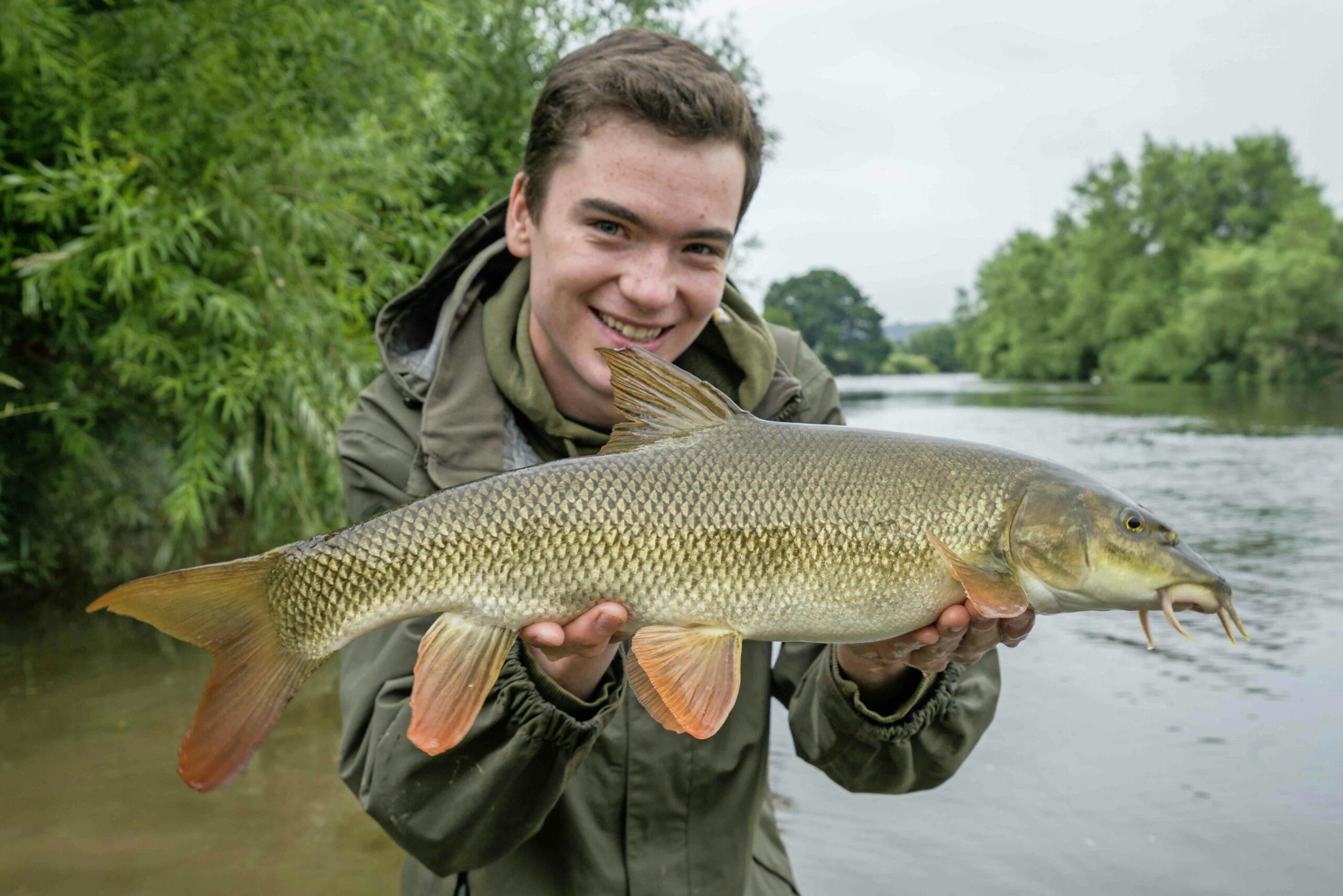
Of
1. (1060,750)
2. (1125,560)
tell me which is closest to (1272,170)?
(1060,750)

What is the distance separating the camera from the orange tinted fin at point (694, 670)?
1.79m

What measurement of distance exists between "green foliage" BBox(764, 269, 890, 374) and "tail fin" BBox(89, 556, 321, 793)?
46859 mm

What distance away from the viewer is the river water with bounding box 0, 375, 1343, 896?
12.4 ft

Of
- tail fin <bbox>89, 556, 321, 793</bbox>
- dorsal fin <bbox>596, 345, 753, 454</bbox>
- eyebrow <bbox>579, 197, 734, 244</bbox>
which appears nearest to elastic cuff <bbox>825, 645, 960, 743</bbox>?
dorsal fin <bbox>596, 345, 753, 454</bbox>

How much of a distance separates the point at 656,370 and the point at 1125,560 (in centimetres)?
91

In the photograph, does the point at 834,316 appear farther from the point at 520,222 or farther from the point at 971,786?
the point at 520,222

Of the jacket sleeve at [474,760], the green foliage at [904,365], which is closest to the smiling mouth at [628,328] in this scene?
the jacket sleeve at [474,760]

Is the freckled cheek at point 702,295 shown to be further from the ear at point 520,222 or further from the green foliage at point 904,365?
the green foliage at point 904,365

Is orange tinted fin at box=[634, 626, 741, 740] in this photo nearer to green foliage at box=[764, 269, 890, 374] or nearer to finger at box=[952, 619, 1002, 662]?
finger at box=[952, 619, 1002, 662]

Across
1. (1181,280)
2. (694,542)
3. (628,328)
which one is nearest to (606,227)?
(628,328)

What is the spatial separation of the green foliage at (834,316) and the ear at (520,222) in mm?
45847

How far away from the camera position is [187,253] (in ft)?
15.3

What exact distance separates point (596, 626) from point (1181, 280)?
193 feet

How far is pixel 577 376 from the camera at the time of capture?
2.52 meters
